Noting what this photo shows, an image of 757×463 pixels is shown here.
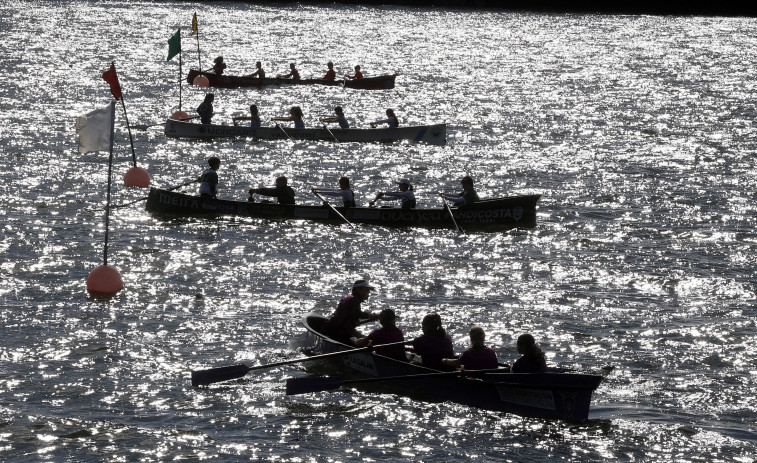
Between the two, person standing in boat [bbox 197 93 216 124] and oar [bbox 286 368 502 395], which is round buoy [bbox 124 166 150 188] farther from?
oar [bbox 286 368 502 395]

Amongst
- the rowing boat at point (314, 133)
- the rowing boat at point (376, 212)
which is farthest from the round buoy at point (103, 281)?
the rowing boat at point (314, 133)

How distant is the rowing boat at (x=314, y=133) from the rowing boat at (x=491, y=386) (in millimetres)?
27522

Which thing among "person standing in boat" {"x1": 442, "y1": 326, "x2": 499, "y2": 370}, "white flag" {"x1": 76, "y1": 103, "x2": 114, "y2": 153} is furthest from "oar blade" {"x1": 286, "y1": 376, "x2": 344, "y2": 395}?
"white flag" {"x1": 76, "y1": 103, "x2": 114, "y2": 153}

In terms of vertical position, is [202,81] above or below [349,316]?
above

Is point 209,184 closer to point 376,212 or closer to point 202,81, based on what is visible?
point 376,212

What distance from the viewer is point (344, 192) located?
3431 cm

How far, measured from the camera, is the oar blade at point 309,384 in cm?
2025

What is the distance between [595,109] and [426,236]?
3369 cm

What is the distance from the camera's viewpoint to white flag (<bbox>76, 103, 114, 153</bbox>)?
27.3m

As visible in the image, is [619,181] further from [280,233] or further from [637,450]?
[637,450]

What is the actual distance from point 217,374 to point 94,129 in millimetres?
9346

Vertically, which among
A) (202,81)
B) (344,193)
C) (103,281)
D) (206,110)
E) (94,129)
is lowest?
(103,281)

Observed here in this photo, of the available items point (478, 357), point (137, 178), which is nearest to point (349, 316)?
point (478, 357)

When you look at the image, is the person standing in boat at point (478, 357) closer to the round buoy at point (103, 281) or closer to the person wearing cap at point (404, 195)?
the round buoy at point (103, 281)
